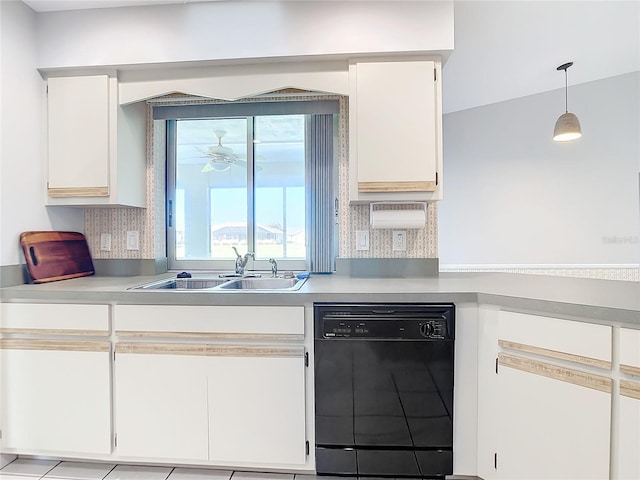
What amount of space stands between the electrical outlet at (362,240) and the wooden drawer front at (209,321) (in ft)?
2.28

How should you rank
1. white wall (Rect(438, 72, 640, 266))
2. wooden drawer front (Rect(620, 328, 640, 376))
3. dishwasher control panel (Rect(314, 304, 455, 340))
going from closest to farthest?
1. wooden drawer front (Rect(620, 328, 640, 376))
2. dishwasher control panel (Rect(314, 304, 455, 340))
3. white wall (Rect(438, 72, 640, 266))

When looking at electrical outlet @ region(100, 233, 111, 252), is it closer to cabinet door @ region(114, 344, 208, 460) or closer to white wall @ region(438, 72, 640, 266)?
cabinet door @ region(114, 344, 208, 460)

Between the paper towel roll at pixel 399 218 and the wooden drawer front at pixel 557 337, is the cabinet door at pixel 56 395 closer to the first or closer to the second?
the paper towel roll at pixel 399 218

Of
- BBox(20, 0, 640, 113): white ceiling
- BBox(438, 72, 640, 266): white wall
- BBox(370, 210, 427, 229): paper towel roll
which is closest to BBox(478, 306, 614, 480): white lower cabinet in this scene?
BBox(370, 210, 427, 229): paper towel roll

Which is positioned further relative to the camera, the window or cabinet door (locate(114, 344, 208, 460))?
the window

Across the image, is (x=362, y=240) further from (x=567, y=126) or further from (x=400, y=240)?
(x=567, y=126)

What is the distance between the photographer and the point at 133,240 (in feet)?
6.83

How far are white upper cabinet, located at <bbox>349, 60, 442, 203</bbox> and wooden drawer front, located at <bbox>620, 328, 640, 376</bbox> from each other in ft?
2.93

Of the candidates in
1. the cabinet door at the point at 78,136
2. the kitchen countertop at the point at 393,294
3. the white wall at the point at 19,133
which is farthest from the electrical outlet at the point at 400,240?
the white wall at the point at 19,133

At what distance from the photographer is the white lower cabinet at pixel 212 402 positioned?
4.67 feet

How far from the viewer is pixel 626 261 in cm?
361

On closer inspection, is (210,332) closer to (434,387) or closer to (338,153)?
(434,387)

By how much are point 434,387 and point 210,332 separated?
0.99m

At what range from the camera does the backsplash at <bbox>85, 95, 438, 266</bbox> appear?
6.40 feet
